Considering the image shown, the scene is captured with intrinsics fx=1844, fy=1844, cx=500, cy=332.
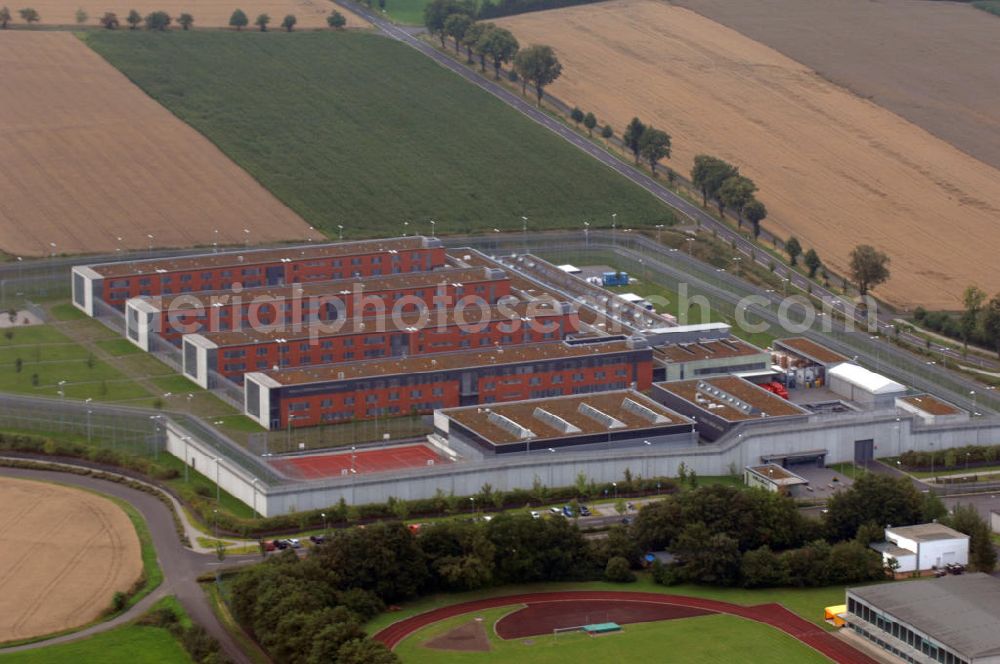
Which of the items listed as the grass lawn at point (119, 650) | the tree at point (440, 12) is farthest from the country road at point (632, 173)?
the grass lawn at point (119, 650)

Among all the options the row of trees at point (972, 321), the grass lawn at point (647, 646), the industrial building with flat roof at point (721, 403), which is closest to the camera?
the grass lawn at point (647, 646)

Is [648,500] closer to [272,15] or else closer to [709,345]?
[709,345]

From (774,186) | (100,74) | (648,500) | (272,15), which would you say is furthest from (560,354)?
(272,15)

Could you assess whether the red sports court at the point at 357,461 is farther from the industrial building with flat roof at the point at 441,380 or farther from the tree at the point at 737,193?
the tree at the point at 737,193

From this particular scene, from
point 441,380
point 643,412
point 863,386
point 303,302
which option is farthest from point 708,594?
point 303,302

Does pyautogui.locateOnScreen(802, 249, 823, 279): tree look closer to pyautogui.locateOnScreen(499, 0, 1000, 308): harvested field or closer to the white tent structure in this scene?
pyautogui.locateOnScreen(499, 0, 1000, 308): harvested field

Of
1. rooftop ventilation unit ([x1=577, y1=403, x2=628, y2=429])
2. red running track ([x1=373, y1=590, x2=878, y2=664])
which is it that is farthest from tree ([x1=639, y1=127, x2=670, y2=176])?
red running track ([x1=373, y1=590, x2=878, y2=664])

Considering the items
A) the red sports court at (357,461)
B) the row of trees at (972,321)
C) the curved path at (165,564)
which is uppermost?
the row of trees at (972,321)
